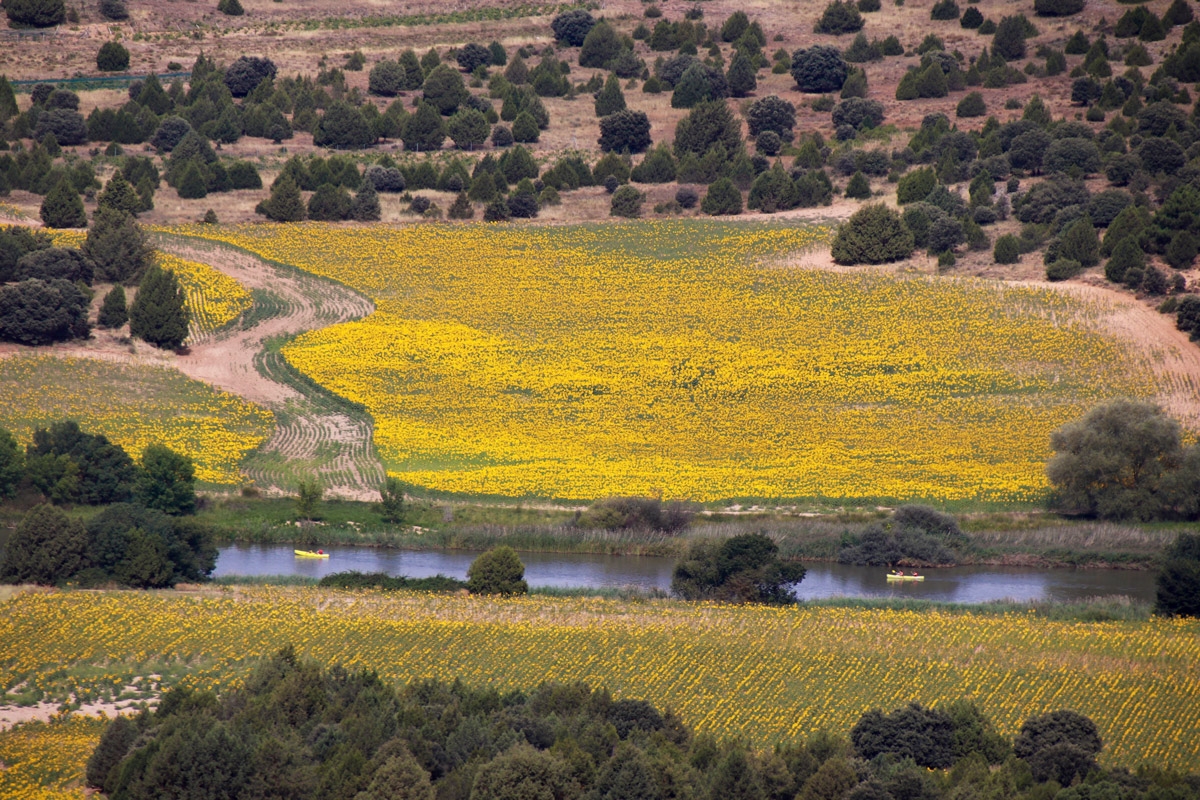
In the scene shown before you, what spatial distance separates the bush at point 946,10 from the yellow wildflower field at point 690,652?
92.0m

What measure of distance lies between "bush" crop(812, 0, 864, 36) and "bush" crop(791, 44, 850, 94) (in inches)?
459

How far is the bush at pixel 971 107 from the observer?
113750 mm

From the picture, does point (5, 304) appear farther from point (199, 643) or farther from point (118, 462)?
point (199, 643)

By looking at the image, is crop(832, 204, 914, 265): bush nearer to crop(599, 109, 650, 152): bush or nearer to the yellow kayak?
crop(599, 109, 650, 152): bush

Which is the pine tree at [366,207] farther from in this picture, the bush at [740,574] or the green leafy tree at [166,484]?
the bush at [740,574]

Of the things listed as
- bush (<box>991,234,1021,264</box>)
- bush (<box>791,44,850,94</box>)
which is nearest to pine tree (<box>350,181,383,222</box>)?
bush (<box>991,234,1021,264</box>)

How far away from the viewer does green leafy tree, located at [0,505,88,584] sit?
5112cm

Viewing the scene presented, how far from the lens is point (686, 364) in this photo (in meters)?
79.7

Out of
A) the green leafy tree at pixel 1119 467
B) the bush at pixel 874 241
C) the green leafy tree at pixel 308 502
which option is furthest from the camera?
the bush at pixel 874 241

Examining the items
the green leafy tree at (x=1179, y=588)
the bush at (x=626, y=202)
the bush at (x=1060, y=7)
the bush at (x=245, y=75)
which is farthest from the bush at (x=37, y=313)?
the bush at (x=1060, y=7)

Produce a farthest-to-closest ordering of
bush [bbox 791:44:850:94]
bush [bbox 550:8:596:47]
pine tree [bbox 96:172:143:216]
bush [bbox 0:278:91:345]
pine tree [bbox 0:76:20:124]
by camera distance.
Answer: bush [bbox 550:8:596:47] → bush [bbox 791:44:850:94] → pine tree [bbox 0:76:20:124] → pine tree [bbox 96:172:143:216] → bush [bbox 0:278:91:345]

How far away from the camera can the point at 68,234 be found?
8975 centimetres

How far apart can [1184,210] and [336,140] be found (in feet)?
171

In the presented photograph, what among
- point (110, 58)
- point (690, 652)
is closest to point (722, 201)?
point (110, 58)
